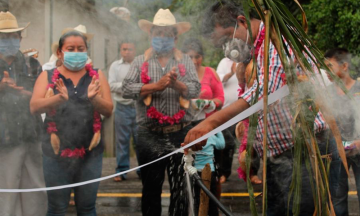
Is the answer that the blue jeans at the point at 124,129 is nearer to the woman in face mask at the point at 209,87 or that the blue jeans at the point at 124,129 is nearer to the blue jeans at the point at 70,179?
the woman in face mask at the point at 209,87

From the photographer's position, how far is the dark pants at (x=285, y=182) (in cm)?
288

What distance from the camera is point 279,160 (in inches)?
121

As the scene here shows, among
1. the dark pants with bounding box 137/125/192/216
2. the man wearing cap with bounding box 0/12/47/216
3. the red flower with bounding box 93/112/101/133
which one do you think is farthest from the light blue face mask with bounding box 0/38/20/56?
the dark pants with bounding box 137/125/192/216

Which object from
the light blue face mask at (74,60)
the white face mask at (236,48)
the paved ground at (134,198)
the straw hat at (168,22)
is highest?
the straw hat at (168,22)

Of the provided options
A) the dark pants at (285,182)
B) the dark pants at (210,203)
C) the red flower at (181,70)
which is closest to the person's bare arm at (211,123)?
the dark pants at (210,203)

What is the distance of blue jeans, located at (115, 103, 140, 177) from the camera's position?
606cm

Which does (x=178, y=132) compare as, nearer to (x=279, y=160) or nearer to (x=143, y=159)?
(x=143, y=159)

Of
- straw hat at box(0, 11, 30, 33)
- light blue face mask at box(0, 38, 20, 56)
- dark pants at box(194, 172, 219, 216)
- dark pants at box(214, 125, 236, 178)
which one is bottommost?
dark pants at box(214, 125, 236, 178)

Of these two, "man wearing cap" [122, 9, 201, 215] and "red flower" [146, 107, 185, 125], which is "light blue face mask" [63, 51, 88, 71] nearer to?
"man wearing cap" [122, 9, 201, 215]

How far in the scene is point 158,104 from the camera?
12.8ft

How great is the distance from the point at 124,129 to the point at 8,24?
304 cm

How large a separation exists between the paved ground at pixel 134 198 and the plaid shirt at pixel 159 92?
4.54ft

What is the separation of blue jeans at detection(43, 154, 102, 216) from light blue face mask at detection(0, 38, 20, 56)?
2.64 feet

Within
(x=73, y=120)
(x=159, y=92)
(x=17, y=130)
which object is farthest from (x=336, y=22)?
(x=17, y=130)
